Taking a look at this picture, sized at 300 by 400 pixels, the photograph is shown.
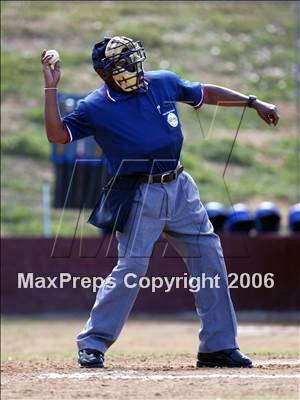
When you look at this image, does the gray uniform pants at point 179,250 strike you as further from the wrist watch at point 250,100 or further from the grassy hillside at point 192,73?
the grassy hillside at point 192,73

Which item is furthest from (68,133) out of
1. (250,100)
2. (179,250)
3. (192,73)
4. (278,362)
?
(192,73)

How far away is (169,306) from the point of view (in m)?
15.0

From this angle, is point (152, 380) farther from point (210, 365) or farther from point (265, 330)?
point (265, 330)

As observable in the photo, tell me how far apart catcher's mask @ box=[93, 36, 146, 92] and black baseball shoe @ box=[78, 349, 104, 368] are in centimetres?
167

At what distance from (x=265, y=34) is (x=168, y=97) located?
57.0ft

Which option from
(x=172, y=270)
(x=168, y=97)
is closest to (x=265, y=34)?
(x=172, y=270)

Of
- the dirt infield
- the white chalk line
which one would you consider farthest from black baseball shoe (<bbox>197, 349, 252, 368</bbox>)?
the white chalk line

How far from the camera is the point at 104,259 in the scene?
14219 mm

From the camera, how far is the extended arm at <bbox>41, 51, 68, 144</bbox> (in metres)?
6.97

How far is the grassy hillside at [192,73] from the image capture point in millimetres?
20641

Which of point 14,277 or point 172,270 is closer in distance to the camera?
point 172,270

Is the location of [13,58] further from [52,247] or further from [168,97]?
[168,97]

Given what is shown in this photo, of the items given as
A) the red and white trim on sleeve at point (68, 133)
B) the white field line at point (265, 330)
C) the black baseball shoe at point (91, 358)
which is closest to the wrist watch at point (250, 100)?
the red and white trim on sleeve at point (68, 133)

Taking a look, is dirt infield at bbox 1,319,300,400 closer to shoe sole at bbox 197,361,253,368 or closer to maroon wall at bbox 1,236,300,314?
shoe sole at bbox 197,361,253,368
